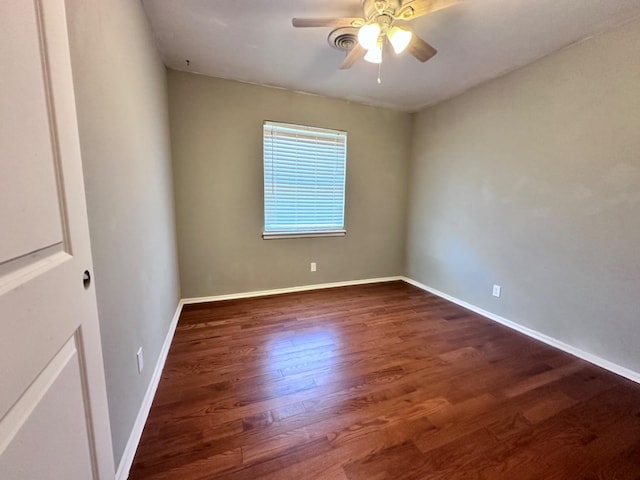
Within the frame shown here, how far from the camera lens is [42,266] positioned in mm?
556

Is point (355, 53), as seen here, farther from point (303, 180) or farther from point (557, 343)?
point (557, 343)

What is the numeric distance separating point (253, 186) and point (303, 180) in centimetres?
60

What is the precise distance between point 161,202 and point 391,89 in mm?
2568

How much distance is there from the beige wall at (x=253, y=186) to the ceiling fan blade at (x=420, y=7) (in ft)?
5.60

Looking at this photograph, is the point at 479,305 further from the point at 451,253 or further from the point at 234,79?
the point at 234,79

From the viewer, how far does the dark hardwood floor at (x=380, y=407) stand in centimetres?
119

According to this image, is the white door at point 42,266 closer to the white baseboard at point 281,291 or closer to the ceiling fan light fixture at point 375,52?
the ceiling fan light fixture at point 375,52

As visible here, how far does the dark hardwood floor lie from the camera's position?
119cm

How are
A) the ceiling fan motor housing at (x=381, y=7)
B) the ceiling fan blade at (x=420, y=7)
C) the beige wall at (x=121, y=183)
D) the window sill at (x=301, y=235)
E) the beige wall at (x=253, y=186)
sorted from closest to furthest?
the beige wall at (x=121, y=183) → the ceiling fan blade at (x=420, y=7) → the ceiling fan motor housing at (x=381, y=7) → the beige wall at (x=253, y=186) → the window sill at (x=301, y=235)

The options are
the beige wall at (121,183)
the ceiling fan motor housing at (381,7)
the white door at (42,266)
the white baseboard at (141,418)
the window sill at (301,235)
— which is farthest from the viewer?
the window sill at (301,235)

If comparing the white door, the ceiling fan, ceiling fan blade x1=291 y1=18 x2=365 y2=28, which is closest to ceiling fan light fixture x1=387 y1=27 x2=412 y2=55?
the ceiling fan

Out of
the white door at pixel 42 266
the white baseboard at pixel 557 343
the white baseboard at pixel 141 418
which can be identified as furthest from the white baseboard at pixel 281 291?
the white door at pixel 42 266

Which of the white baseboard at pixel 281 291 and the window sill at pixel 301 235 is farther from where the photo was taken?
the window sill at pixel 301 235

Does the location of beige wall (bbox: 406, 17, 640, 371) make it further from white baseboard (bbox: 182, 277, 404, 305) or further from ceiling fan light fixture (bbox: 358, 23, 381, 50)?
ceiling fan light fixture (bbox: 358, 23, 381, 50)
